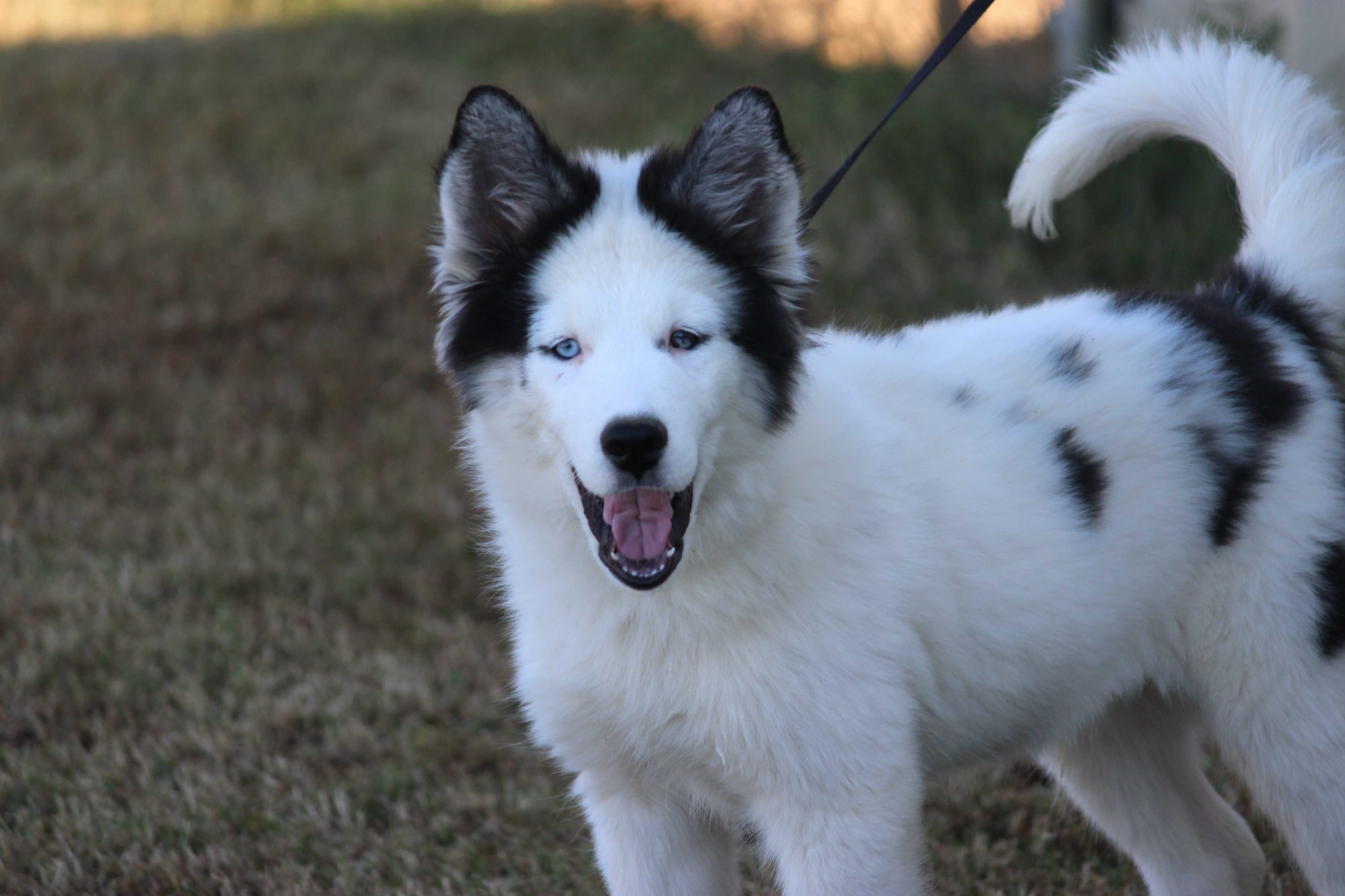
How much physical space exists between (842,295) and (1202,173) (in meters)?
2.11

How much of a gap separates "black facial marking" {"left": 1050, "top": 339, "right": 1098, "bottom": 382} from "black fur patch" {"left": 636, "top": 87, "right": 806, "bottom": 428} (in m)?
0.69

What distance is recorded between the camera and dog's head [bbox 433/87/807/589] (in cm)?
245

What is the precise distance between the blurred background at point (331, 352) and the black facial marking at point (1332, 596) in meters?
1.07

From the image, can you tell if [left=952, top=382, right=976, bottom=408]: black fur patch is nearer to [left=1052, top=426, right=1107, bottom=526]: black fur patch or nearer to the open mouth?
[left=1052, top=426, right=1107, bottom=526]: black fur patch

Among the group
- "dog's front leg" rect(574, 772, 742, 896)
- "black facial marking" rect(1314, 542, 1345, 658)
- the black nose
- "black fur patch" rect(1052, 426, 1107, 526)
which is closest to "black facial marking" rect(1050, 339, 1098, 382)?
"black fur patch" rect(1052, 426, 1107, 526)

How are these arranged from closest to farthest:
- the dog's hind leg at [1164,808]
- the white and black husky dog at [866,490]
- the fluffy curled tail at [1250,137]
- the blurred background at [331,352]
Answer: the white and black husky dog at [866,490], the fluffy curled tail at [1250,137], the dog's hind leg at [1164,808], the blurred background at [331,352]

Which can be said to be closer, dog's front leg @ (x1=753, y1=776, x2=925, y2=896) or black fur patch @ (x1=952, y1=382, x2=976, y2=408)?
dog's front leg @ (x1=753, y1=776, x2=925, y2=896)

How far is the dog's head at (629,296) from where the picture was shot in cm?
245

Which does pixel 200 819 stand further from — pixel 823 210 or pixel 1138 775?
pixel 823 210

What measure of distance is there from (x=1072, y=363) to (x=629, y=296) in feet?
3.74

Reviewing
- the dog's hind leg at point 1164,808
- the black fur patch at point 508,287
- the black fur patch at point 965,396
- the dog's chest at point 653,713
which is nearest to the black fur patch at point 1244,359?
the black fur patch at point 965,396

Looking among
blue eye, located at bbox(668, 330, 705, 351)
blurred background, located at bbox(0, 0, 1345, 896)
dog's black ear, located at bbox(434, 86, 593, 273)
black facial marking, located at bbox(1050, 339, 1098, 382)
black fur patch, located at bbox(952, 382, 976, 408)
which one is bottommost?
blurred background, located at bbox(0, 0, 1345, 896)

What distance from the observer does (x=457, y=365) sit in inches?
107

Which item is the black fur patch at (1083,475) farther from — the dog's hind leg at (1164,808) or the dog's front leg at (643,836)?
the dog's front leg at (643,836)
